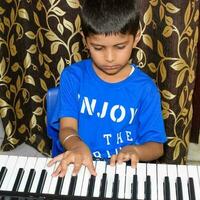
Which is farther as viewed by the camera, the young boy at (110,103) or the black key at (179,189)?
the young boy at (110,103)

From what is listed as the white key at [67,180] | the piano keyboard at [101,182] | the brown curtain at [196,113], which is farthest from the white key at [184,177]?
the brown curtain at [196,113]

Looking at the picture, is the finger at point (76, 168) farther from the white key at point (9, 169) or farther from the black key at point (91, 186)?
the white key at point (9, 169)

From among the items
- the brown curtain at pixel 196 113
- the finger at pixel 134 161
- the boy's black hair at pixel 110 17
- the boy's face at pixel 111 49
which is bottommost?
the finger at pixel 134 161

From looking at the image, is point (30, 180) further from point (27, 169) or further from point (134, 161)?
point (134, 161)

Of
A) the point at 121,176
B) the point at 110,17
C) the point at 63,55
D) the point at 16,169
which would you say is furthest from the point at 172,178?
the point at 63,55

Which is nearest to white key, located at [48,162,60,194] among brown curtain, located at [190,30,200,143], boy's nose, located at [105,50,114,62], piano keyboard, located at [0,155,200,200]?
piano keyboard, located at [0,155,200,200]

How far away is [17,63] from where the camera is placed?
2.38 metres

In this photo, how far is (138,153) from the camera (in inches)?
58.7

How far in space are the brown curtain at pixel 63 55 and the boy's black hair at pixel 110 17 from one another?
42cm

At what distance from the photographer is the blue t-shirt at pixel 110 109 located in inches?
63.1

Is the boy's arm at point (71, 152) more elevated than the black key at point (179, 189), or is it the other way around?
the boy's arm at point (71, 152)

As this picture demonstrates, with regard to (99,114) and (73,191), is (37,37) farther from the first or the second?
(73,191)

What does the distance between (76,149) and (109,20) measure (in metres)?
0.44

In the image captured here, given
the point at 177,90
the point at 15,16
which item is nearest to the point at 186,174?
the point at 177,90
